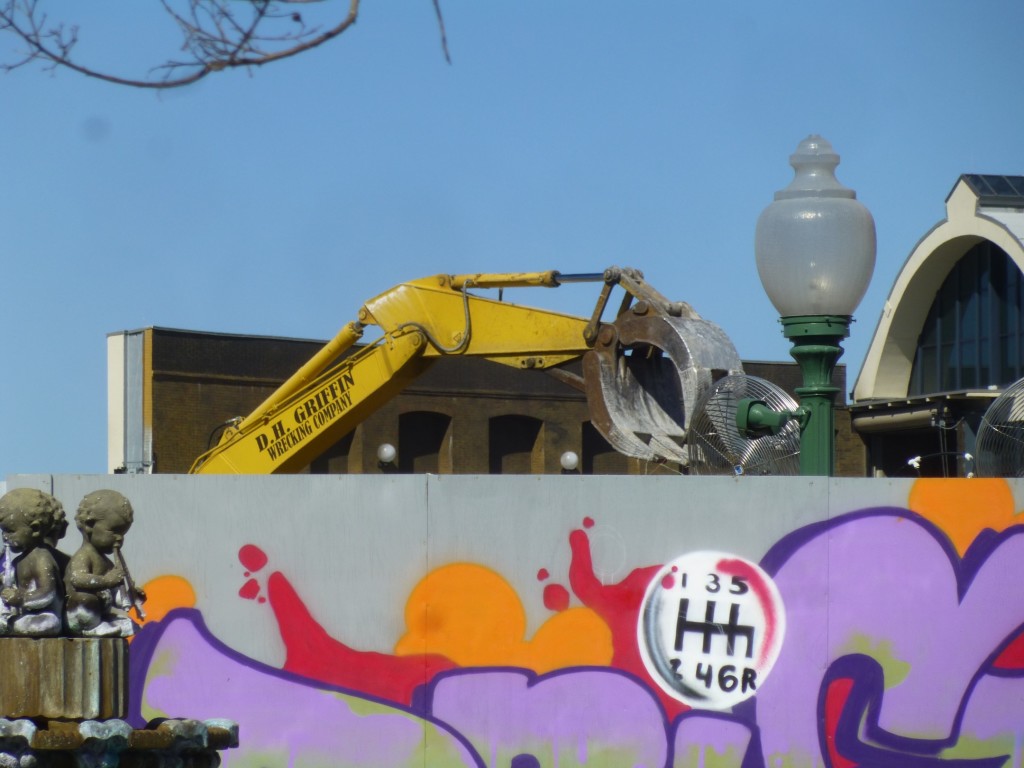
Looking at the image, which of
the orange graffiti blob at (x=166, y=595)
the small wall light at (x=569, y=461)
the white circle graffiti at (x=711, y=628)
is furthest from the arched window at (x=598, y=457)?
the orange graffiti blob at (x=166, y=595)

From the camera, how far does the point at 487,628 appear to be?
1052 centimetres

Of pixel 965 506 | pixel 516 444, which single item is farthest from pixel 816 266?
pixel 516 444

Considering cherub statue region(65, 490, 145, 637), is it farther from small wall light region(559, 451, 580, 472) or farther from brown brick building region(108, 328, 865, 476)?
small wall light region(559, 451, 580, 472)

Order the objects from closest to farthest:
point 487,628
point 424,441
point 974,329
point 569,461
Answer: point 487,628 → point 974,329 → point 569,461 → point 424,441

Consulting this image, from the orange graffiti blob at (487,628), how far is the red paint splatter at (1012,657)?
252 centimetres

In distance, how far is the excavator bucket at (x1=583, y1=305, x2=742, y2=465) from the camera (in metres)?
14.0

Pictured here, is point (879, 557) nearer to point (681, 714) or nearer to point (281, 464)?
point (681, 714)

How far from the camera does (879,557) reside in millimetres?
10641

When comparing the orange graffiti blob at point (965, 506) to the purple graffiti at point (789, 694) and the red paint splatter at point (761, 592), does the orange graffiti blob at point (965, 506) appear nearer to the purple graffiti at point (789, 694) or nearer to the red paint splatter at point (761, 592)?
the purple graffiti at point (789, 694)

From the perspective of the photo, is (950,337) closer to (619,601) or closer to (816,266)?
(619,601)

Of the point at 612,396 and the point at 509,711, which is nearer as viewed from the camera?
the point at 509,711

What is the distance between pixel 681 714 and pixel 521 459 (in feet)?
97.2

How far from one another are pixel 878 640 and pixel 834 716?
1.83 ft

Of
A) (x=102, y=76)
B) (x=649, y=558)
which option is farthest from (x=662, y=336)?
(x=102, y=76)
